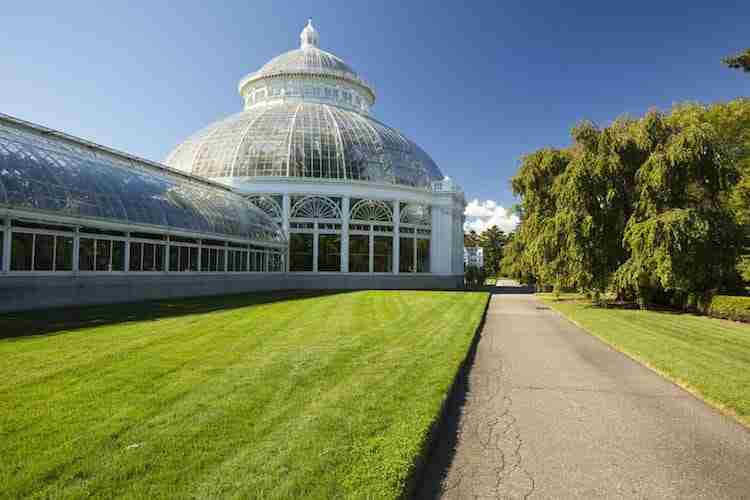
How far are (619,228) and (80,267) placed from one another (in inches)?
958

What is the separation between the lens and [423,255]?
40594 mm

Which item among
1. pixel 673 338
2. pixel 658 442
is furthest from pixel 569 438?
pixel 673 338

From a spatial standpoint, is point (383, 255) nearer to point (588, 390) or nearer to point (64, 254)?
point (64, 254)

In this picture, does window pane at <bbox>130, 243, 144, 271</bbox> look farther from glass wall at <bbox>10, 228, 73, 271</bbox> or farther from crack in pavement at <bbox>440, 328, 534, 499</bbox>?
crack in pavement at <bbox>440, 328, 534, 499</bbox>

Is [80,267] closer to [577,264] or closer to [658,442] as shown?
[658,442]

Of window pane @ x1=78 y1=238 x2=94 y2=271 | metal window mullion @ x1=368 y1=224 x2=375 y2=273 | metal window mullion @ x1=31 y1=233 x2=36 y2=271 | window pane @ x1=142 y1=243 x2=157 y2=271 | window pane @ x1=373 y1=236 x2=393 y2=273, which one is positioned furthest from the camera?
window pane @ x1=373 y1=236 x2=393 y2=273

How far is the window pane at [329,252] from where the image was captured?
36031mm

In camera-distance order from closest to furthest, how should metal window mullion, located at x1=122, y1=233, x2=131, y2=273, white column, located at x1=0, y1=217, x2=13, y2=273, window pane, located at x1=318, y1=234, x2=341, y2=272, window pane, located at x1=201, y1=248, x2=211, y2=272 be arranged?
white column, located at x1=0, y1=217, x2=13, y2=273 < metal window mullion, located at x1=122, y1=233, x2=131, y2=273 < window pane, located at x1=201, y1=248, x2=211, y2=272 < window pane, located at x1=318, y1=234, x2=341, y2=272

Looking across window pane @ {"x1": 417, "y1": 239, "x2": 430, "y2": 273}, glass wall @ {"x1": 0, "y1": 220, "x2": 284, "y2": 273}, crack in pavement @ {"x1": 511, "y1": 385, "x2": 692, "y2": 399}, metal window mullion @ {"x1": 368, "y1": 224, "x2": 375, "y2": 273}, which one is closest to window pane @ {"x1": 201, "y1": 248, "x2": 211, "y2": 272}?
glass wall @ {"x1": 0, "y1": 220, "x2": 284, "y2": 273}

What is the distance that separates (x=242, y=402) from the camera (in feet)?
19.7

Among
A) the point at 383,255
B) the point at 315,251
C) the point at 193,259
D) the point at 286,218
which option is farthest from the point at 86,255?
the point at 383,255

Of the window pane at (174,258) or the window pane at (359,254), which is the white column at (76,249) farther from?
the window pane at (359,254)

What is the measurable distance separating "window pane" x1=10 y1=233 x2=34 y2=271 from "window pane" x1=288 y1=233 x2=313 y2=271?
69.5 feet

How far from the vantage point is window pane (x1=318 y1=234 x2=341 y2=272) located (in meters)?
36.0
